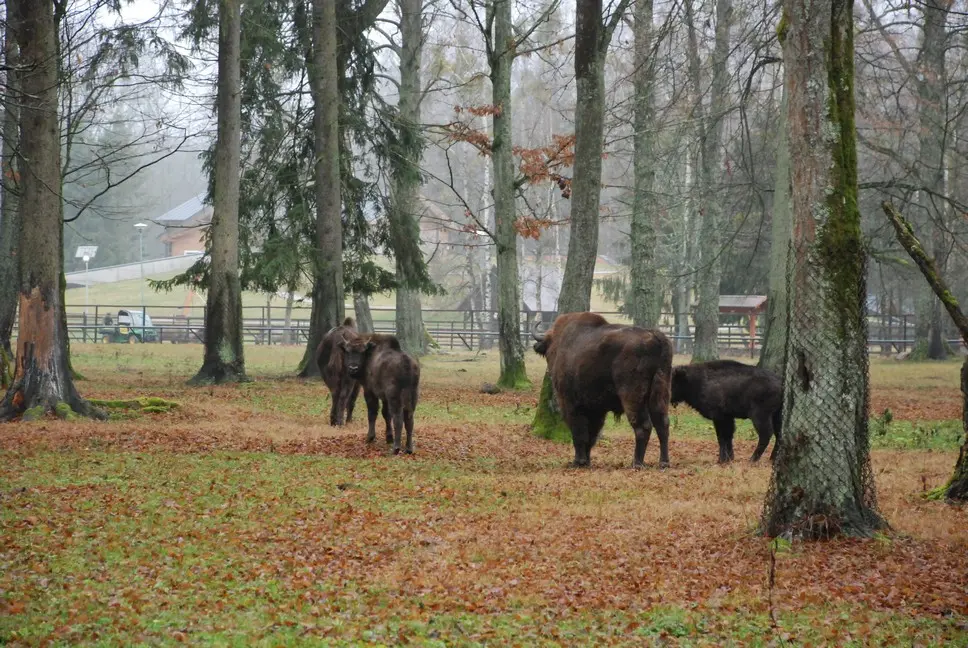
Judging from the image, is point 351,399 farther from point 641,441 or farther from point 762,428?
point 762,428

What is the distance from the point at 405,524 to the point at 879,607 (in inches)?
163

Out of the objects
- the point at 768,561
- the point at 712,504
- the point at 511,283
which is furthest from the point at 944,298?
the point at 511,283

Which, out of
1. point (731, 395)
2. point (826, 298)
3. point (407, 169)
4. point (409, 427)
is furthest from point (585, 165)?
point (407, 169)

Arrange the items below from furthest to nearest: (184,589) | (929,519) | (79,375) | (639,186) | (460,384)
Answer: (639,186) → (460,384) → (79,375) → (929,519) → (184,589)

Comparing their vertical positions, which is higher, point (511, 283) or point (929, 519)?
point (511, 283)

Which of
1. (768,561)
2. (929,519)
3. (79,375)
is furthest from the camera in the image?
(79,375)

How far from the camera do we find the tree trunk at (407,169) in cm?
2939

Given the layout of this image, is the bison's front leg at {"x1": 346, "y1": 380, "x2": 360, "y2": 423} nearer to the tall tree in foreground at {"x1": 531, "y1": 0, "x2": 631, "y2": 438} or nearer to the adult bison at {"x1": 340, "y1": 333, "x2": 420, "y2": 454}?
the adult bison at {"x1": 340, "y1": 333, "x2": 420, "y2": 454}

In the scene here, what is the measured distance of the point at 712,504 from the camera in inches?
392

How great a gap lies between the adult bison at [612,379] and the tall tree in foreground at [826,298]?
4311 millimetres

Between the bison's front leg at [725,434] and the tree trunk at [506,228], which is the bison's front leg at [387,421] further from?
the tree trunk at [506,228]

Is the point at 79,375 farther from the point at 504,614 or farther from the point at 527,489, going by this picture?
the point at 504,614

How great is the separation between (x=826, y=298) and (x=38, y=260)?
1133 cm

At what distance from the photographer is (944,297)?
965 cm
